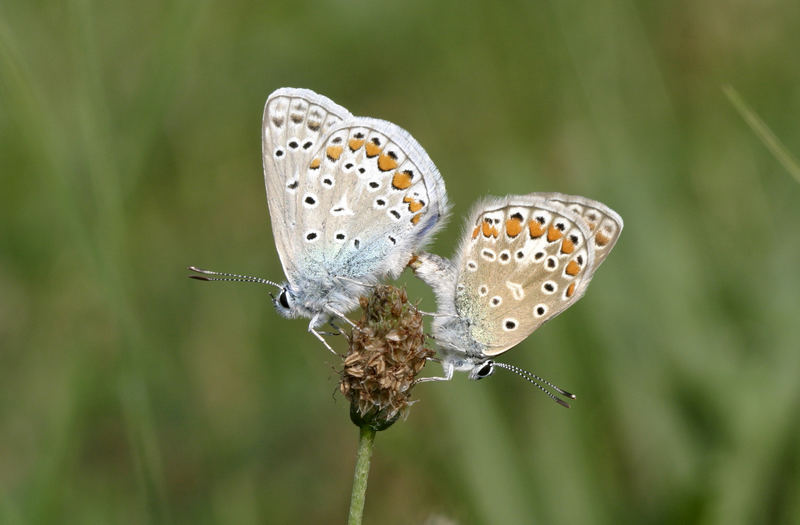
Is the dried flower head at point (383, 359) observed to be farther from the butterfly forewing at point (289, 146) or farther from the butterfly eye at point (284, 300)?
the butterfly forewing at point (289, 146)

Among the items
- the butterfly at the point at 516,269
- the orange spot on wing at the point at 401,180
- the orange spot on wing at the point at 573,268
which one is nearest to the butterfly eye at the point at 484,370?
the butterfly at the point at 516,269

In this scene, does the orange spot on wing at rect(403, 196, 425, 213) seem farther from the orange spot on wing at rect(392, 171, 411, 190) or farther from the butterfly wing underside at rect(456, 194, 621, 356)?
the butterfly wing underside at rect(456, 194, 621, 356)

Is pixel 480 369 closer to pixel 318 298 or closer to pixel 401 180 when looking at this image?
pixel 318 298

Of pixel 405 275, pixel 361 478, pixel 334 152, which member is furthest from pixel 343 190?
pixel 361 478

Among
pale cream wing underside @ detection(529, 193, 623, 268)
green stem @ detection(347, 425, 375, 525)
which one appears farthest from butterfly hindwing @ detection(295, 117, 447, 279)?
green stem @ detection(347, 425, 375, 525)

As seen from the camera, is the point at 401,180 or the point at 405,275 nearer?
the point at 401,180

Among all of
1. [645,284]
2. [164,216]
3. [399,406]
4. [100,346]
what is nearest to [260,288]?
[164,216]
